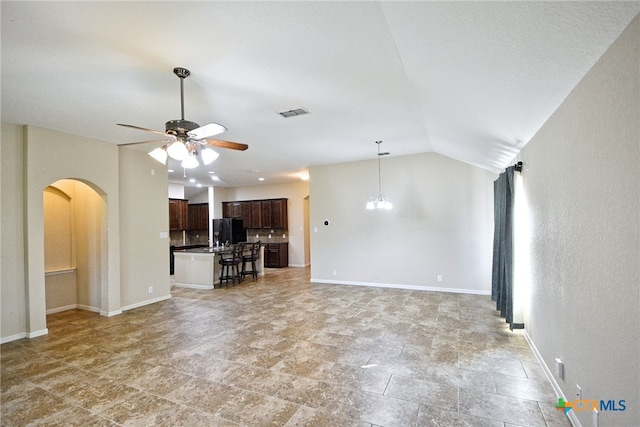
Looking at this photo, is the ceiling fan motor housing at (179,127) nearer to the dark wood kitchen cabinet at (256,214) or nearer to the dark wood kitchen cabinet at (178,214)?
the dark wood kitchen cabinet at (256,214)

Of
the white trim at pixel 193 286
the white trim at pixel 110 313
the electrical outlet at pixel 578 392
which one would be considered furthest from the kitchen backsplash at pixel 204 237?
the electrical outlet at pixel 578 392

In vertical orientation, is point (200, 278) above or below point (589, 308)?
below

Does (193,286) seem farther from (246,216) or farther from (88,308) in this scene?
(246,216)

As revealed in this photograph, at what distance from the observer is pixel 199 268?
272 inches

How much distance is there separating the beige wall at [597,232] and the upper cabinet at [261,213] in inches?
315

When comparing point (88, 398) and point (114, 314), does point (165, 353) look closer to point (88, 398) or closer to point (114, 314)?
point (88, 398)

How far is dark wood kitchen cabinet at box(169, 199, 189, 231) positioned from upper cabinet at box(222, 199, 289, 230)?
153 centimetres

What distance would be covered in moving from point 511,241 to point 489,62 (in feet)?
8.95

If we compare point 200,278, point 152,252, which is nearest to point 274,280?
point 200,278

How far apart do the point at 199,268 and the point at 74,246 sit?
92.5 inches

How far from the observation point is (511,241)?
3.88 metres

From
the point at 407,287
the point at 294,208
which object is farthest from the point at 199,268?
the point at 407,287

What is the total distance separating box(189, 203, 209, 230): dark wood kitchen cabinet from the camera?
36.3 feet

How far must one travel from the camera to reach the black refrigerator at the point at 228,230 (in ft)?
32.6
